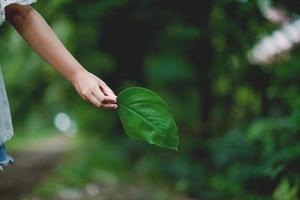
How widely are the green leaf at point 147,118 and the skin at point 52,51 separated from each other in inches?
2.9

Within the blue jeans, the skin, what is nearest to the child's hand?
the skin

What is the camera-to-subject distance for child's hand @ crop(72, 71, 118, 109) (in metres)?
1.32

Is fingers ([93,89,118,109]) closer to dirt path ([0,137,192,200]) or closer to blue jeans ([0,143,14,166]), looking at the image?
blue jeans ([0,143,14,166])

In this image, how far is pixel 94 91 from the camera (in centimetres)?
132

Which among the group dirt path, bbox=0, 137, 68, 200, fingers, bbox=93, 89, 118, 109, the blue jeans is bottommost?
dirt path, bbox=0, 137, 68, 200

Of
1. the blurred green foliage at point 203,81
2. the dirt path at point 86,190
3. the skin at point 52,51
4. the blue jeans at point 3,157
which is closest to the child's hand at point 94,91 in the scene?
the skin at point 52,51

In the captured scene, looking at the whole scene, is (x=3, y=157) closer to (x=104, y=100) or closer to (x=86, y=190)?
(x=104, y=100)

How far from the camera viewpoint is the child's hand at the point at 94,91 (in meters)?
1.32

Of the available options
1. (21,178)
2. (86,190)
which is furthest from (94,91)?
(21,178)

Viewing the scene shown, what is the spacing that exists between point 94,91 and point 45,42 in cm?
17

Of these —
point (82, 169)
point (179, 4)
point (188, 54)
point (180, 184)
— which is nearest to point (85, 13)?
Result: point (179, 4)

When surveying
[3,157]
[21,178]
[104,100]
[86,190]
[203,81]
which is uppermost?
[203,81]

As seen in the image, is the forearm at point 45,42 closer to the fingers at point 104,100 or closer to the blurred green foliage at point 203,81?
the fingers at point 104,100

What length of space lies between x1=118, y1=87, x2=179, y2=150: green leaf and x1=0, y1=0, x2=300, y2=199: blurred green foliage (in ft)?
6.73
